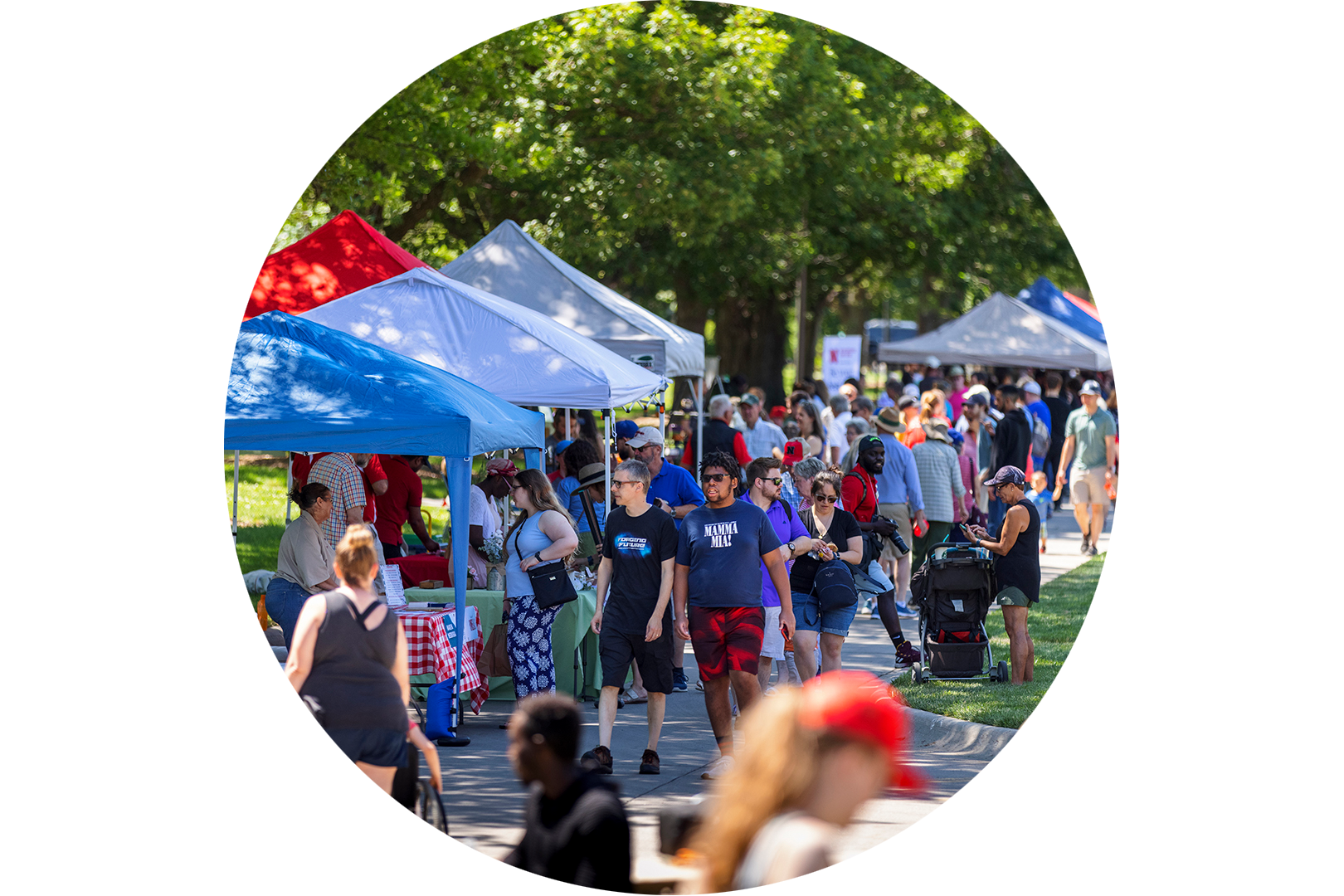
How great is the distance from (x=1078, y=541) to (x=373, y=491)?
1128 cm

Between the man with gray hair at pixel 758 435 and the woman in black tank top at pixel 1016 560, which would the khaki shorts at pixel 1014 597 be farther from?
the man with gray hair at pixel 758 435

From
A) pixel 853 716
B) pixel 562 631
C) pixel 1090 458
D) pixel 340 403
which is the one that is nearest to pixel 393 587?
pixel 562 631

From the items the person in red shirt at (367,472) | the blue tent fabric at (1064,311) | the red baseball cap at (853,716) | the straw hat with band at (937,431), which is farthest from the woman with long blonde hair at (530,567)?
the blue tent fabric at (1064,311)

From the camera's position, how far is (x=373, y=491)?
37.9 ft

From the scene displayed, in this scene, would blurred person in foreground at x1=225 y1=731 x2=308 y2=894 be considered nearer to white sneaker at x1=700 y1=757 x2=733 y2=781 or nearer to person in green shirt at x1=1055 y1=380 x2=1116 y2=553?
white sneaker at x1=700 y1=757 x2=733 y2=781

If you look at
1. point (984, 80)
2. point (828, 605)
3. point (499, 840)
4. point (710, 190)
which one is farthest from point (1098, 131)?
point (499, 840)

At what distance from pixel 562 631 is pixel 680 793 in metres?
2.18

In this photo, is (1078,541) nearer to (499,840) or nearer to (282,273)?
(282,273)

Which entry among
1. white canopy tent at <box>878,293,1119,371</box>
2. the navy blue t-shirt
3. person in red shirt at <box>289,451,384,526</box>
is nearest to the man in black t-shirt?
the navy blue t-shirt

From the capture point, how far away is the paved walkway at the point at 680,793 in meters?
6.66

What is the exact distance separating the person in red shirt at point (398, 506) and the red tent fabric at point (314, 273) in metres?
1.48

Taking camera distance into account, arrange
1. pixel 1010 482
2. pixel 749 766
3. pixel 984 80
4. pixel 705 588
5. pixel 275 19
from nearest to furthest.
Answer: pixel 749 766 < pixel 705 588 < pixel 1010 482 < pixel 275 19 < pixel 984 80

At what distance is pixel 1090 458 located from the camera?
1725cm

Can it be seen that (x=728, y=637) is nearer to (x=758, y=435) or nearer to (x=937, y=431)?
(x=937, y=431)
